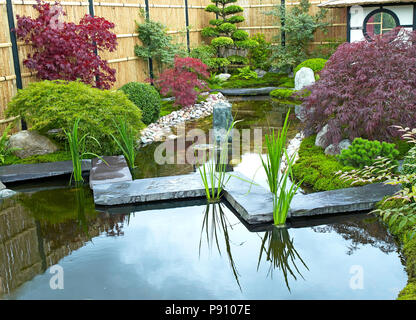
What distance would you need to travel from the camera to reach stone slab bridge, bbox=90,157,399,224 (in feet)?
14.5

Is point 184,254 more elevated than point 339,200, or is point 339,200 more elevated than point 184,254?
point 339,200

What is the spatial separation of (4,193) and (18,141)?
1529 mm

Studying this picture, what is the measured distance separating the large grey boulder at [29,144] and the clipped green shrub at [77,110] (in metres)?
0.17

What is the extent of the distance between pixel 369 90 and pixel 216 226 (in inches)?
107

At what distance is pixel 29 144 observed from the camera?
6668mm

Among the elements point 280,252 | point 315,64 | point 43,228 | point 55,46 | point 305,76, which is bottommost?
point 280,252

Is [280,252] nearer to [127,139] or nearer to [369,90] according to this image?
[369,90]

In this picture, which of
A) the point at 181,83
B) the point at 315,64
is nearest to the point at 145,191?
the point at 181,83

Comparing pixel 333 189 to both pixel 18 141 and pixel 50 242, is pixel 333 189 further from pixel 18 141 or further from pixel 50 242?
pixel 18 141

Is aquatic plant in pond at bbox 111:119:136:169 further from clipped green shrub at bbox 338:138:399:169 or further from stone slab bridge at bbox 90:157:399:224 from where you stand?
clipped green shrub at bbox 338:138:399:169

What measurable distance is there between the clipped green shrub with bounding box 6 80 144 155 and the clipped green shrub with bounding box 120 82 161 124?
1790 millimetres

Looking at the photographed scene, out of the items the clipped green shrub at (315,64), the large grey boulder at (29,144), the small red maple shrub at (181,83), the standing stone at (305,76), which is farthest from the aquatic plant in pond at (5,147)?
the clipped green shrub at (315,64)

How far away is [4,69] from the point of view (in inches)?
280

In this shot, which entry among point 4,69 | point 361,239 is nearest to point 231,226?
point 361,239
